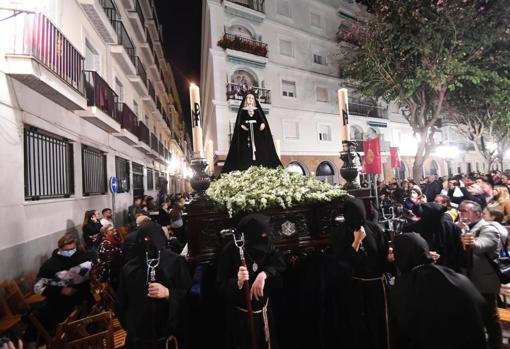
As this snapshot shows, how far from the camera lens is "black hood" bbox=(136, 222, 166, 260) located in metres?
2.45

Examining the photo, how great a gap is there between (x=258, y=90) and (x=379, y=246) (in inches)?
667

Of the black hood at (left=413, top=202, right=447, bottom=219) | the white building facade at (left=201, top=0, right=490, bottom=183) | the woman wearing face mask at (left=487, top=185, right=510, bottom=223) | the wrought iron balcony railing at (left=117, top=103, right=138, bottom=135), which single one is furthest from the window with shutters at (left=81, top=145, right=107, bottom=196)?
the woman wearing face mask at (left=487, top=185, right=510, bottom=223)

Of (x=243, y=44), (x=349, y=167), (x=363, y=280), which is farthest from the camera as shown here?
(x=243, y=44)

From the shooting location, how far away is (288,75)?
2017cm

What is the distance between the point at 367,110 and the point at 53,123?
22.7 meters

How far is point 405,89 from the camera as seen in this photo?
47.7 feet

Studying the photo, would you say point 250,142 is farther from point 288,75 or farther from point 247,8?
point 288,75

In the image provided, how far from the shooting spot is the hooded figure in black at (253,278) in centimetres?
239

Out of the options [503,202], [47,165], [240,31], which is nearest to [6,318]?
[47,165]

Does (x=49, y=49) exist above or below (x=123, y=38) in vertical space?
below

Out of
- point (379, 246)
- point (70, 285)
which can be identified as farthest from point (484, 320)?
point (70, 285)

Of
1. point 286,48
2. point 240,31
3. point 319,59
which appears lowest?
point 319,59

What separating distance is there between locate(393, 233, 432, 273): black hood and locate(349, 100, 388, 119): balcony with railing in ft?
73.4

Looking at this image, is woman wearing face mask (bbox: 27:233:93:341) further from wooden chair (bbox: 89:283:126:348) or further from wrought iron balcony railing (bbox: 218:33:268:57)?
wrought iron balcony railing (bbox: 218:33:268:57)
